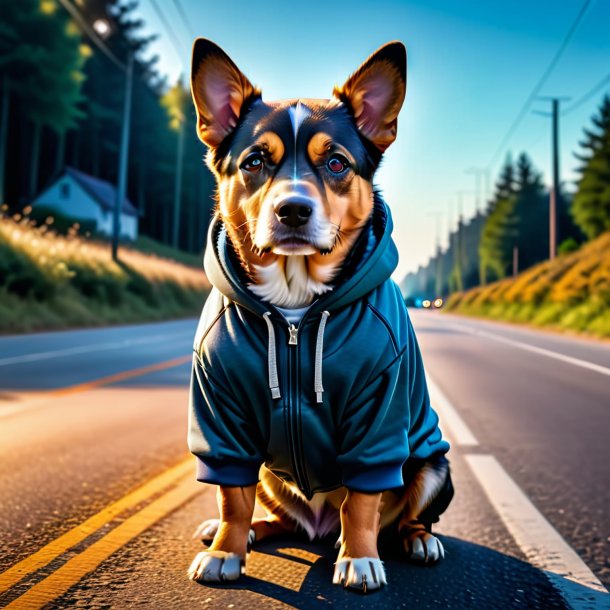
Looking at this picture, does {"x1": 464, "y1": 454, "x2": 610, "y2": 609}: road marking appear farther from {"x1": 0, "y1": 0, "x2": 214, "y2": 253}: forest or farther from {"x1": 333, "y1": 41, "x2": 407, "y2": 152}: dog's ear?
{"x1": 0, "y1": 0, "x2": 214, "y2": 253}: forest

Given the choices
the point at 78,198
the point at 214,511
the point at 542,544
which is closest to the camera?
the point at 542,544

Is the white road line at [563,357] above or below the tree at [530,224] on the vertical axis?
below

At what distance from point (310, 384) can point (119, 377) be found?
9078 millimetres

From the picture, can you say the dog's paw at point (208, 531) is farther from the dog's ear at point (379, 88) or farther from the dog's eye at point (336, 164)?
the dog's ear at point (379, 88)

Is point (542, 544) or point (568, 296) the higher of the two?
point (568, 296)

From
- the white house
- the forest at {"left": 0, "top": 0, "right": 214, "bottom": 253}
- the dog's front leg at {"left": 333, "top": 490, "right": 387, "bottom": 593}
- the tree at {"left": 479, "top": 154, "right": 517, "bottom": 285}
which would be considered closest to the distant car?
the dog's front leg at {"left": 333, "top": 490, "right": 387, "bottom": 593}

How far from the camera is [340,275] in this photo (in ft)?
9.12

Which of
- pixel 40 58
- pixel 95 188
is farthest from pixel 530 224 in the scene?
pixel 40 58

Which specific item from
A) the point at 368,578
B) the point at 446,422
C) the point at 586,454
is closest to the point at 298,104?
the point at 368,578

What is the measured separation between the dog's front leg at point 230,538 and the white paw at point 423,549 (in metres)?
0.75

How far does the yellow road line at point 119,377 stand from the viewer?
9.52 meters

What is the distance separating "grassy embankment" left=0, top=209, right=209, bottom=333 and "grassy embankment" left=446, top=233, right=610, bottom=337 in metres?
17.4

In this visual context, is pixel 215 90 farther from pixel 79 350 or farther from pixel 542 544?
pixel 79 350

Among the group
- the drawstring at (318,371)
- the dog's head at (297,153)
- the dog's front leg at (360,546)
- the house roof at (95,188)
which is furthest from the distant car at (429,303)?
the house roof at (95,188)
